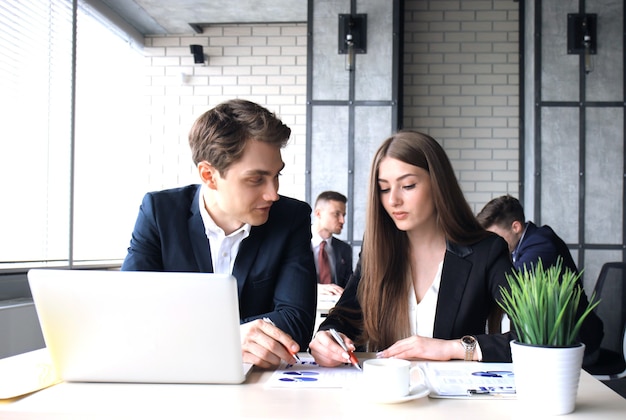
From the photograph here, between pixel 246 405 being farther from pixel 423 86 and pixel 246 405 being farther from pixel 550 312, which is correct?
pixel 423 86

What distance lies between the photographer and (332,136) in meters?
5.32

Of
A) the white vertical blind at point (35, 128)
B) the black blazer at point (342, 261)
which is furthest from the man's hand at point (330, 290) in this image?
the white vertical blind at point (35, 128)

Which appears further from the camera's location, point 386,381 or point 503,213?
point 503,213

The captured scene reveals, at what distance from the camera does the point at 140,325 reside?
1.33 metres

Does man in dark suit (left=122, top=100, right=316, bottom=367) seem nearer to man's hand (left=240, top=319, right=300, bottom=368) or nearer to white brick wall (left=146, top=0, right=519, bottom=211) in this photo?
man's hand (left=240, top=319, right=300, bottom=368)

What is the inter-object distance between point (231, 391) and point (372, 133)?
13.5ft

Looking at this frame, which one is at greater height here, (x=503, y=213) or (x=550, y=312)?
(x=503, y=213)

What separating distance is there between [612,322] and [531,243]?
57cm

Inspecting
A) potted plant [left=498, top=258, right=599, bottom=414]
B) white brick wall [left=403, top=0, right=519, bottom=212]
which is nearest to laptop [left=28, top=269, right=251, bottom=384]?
potted plant [left=498, top=258, right=599, bottom=414]

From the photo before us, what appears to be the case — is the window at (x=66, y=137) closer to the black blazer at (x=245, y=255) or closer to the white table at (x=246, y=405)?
the black blazer at (x=245, y=255)

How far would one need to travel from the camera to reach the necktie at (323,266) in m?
4.70

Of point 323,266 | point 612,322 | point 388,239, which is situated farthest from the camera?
point 323,266

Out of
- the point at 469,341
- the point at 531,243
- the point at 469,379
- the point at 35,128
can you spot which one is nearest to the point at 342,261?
the point at 531,243

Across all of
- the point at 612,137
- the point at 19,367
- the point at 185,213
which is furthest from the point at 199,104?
the point at 19,367
